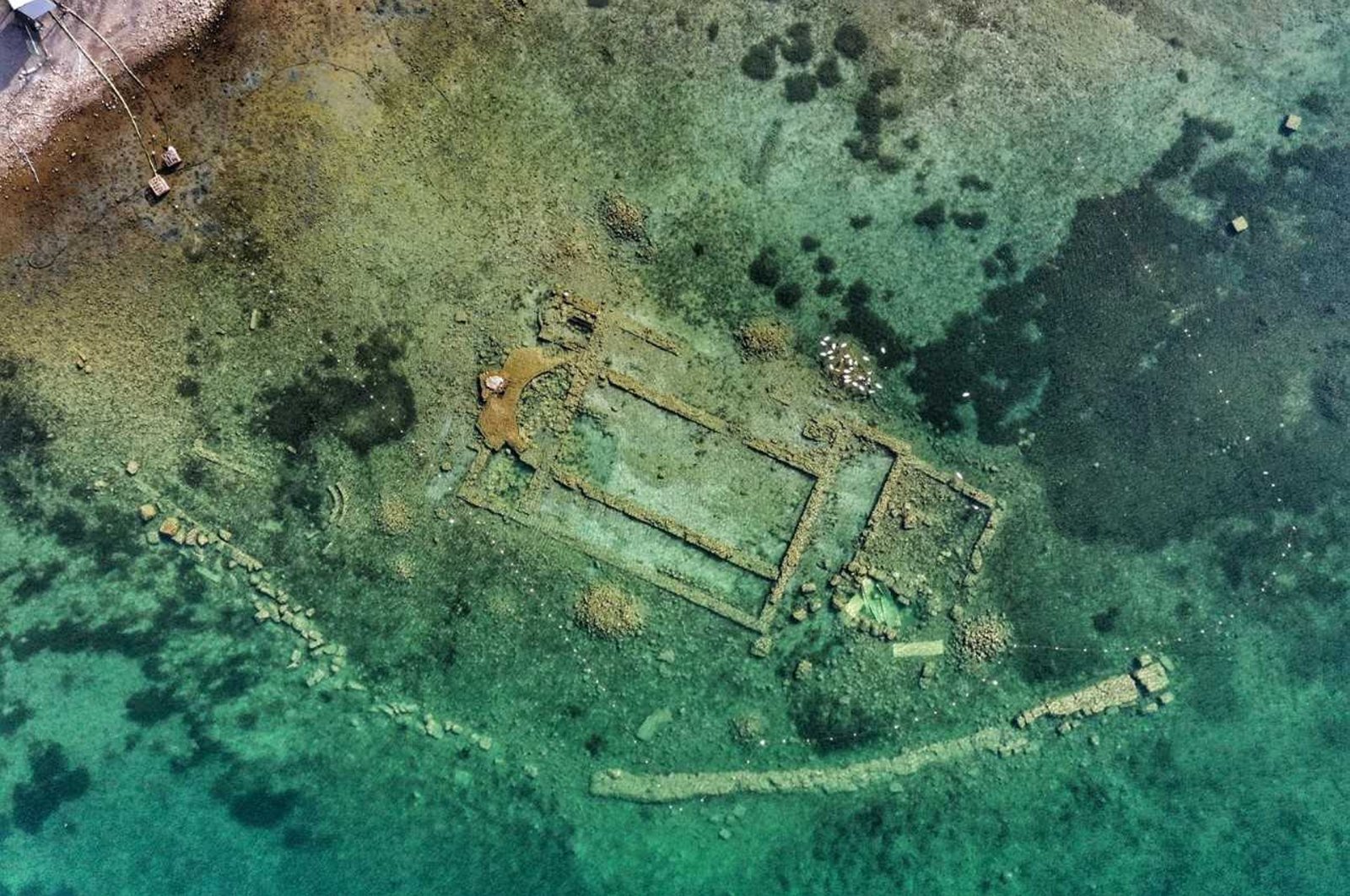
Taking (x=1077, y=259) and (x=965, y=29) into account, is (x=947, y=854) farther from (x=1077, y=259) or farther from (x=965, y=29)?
(x=965, y=29)

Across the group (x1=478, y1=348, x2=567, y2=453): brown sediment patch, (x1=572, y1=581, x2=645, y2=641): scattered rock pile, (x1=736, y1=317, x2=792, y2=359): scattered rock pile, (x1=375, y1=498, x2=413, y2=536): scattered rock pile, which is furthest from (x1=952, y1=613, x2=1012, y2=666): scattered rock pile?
(x1=375, y1=498, x2=413, y2=536): scattered rock pile

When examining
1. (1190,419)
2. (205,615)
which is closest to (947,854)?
(1190,419)

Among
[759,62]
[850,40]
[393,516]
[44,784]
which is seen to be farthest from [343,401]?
[850,40]

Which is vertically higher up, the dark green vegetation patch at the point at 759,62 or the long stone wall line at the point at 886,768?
the dark green vegetation patch at the point at 759,62

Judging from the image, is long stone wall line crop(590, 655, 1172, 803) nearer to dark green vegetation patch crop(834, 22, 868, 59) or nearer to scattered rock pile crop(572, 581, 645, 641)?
scattered rock pile crop(572, 581, 645, 641)

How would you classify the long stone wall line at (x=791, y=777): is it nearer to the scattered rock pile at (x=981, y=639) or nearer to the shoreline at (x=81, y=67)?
the scattered rock pile at (x=981, y=639)

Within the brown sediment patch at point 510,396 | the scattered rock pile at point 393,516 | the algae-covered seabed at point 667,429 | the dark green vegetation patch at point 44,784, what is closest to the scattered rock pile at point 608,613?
the algae-covered seabed at point 667,429

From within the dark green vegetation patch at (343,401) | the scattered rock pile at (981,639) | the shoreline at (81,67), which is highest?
the shoreline at (81,67)
